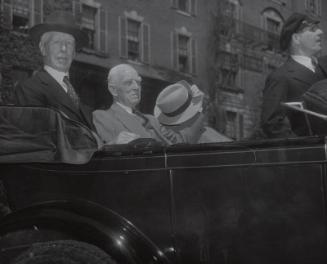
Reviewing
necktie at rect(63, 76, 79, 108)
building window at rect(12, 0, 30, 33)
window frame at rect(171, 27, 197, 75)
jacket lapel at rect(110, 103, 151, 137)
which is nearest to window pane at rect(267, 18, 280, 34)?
window frame at rect(171, 27, 197, 75)

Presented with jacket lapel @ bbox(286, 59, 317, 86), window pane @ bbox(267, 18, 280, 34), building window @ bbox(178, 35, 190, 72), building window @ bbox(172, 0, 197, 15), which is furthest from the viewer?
building window @ bbox(178, 35, 190, 72)

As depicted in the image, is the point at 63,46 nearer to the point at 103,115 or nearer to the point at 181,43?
the point at 103,115

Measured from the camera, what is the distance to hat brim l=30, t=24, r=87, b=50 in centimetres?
260

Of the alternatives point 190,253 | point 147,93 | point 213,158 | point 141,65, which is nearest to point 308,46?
point 213,158

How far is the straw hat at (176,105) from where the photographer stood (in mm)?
2850

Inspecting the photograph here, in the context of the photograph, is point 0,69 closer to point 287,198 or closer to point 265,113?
point 265,113

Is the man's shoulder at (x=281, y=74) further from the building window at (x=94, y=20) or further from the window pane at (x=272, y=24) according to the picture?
the building window at (x=94, y=20)

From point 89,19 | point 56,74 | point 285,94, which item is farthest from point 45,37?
point 89,19

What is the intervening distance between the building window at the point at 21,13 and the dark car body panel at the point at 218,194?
27.1 ft

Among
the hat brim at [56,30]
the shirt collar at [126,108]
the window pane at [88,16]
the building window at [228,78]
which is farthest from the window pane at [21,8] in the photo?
the shirt collar at [126,108]

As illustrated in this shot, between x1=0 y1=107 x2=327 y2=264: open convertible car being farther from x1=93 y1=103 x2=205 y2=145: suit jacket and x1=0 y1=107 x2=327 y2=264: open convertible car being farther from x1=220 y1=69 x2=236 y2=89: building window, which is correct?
x1=220 y1=69 x2=236 y2=89: building window

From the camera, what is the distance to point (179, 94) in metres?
2.85

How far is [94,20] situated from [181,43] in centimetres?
205

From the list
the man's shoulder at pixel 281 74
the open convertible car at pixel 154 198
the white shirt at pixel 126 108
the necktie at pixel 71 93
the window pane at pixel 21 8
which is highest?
the window pane at pixel 21 8
